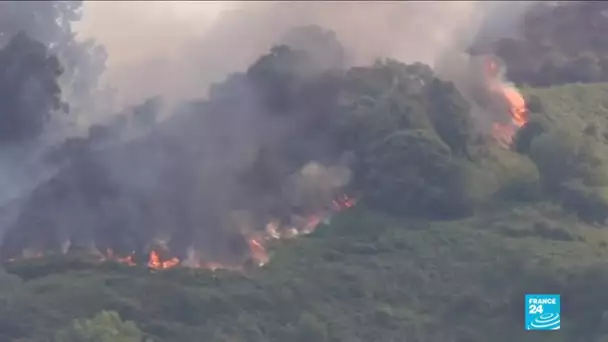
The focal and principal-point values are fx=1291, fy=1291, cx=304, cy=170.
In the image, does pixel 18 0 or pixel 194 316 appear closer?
pixel 194 316

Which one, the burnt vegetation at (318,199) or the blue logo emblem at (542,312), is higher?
the burnt vegetation at (318,199)

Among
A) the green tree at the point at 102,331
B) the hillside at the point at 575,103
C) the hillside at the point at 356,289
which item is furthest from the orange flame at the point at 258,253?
the hillside at the point at 575,103

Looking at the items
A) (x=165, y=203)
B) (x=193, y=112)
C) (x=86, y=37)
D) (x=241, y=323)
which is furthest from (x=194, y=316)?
(x=86, y=37)

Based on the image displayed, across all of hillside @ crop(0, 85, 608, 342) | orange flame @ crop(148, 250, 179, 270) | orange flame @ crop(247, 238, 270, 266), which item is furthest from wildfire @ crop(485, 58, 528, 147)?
orange flame @ crop(148, 250, 179, 270)

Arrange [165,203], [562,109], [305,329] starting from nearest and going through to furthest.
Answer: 1. [305,329]
2. [165,203]
3. [562,109]

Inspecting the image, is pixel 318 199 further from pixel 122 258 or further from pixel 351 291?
pixel 122 258

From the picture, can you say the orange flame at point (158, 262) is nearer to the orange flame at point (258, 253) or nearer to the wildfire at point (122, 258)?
the wildfire at point (122, 258)

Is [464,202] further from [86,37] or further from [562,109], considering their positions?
[86,37]

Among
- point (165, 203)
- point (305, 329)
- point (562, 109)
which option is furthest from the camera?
point (562, 109)
